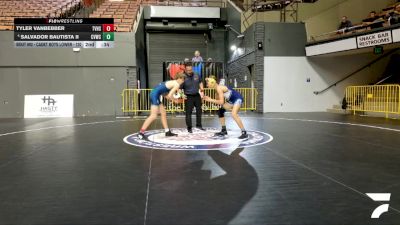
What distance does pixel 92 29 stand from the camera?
15477 millimetres

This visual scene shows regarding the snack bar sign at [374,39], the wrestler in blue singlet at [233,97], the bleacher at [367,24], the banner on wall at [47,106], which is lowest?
the banner on wall at [47,106]

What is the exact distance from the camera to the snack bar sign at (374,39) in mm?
11850

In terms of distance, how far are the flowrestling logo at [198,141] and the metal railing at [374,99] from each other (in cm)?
→ 748

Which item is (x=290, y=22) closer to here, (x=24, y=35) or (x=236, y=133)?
(x=236, y=133)

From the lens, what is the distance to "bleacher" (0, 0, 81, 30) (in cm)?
1655

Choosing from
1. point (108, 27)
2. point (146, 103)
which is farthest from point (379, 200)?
point (108, 27)

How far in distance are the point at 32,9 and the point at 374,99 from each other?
18054 millimetres

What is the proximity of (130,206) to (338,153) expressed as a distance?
378cm

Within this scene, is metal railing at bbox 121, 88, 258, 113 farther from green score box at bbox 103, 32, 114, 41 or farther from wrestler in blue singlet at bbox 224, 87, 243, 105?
wrestler in blue singlet at bbox 224, 87, 243, 105

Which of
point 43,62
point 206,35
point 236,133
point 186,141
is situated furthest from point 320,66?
point 43,62

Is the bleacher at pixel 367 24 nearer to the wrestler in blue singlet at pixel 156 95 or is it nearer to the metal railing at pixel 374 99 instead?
the metal railing at pixel 374 99

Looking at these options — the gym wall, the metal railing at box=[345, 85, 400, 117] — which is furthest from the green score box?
the metal railing at box=[345, 85, 400, 117]
